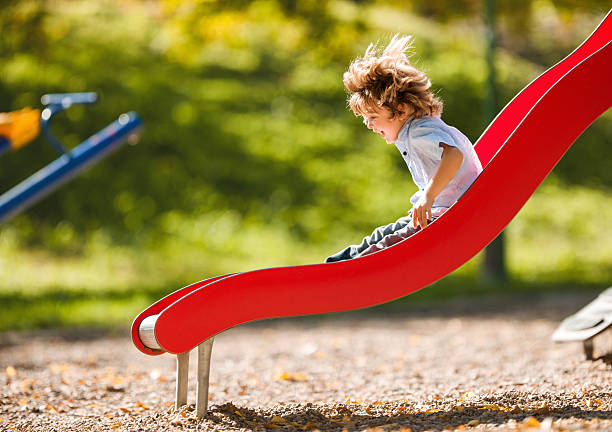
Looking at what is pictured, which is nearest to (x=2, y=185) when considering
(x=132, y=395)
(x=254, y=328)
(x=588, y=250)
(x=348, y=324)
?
(x=254, y=328)

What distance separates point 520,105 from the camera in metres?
3.79

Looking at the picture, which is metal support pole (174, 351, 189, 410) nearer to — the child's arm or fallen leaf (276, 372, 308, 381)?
the child's arm

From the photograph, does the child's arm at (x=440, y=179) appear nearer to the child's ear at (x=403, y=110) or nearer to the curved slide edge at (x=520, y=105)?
the child's ear at (x=403, y=110)

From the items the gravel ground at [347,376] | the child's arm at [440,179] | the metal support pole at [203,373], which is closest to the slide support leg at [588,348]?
the gravel ground at [347,376]

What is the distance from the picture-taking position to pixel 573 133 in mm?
3203

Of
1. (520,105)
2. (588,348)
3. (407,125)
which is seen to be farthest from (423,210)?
(588,348)

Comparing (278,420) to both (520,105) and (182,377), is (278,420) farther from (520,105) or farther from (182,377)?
(520,105)

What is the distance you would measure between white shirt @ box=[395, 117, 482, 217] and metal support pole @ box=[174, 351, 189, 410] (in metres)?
1.23

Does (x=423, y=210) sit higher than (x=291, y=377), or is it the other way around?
(x=423, y=210)

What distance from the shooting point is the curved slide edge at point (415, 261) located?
306 cm

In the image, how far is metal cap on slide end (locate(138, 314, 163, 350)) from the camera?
3.09 m

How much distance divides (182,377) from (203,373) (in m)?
0.21

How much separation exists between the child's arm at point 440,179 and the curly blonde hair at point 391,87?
260mm

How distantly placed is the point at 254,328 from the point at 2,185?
235 inches
